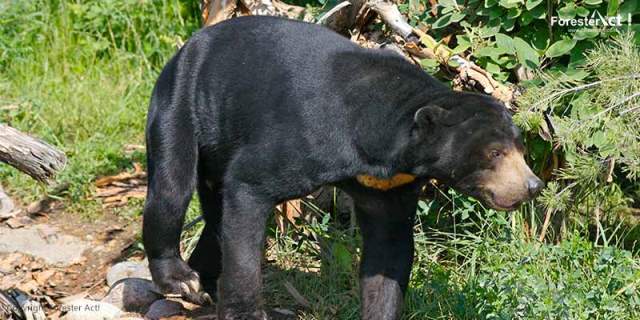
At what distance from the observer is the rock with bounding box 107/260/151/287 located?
22.9ft

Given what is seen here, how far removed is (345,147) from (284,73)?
0.55 m

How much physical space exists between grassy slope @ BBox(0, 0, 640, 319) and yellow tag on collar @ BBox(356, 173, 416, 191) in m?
0.69

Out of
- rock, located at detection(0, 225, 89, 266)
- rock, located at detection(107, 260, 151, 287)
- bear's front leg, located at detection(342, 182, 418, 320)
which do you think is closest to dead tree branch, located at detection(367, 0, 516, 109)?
bear's front leg, located at detection(342, 182, 418, 320)

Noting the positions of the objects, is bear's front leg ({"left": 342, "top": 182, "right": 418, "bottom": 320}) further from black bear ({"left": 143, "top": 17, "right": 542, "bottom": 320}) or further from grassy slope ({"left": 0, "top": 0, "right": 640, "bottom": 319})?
grassy slope ({"left": 0, "top": 0, "right": 640, "bottom": 319})

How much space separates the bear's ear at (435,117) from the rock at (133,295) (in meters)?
2.12

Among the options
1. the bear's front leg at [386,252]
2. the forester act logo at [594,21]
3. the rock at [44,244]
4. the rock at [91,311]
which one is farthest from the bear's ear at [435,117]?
the rock at [44,244]

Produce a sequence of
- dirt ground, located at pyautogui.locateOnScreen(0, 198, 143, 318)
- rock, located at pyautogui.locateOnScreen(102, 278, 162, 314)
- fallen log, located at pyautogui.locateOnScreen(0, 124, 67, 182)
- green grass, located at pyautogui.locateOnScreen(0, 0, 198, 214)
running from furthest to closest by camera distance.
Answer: green grass, located at pyautogui.locateOnScreen(0, 0, 198, 214)
dirt ground, located at pyautogui.locateOnScreen(0, 198, 143, 318)
rock, located at pyautogui.locateOnScreen(102, 278, 162, 314)
fallen log, located at pyautogui.locateOnScreen(0, 124, 67, 182)

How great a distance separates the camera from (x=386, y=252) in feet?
18.8

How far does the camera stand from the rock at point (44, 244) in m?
7.57

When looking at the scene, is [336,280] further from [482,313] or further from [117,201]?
[117,201]

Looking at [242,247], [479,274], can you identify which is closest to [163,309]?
[242,247]

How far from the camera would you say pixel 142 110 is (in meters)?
9.27

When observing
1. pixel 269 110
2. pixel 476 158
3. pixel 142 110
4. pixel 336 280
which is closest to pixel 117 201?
pixel 142 110

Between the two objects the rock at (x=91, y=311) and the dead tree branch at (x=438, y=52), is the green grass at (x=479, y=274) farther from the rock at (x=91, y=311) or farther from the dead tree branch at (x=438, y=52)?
the rock at (x=91, y=311)
